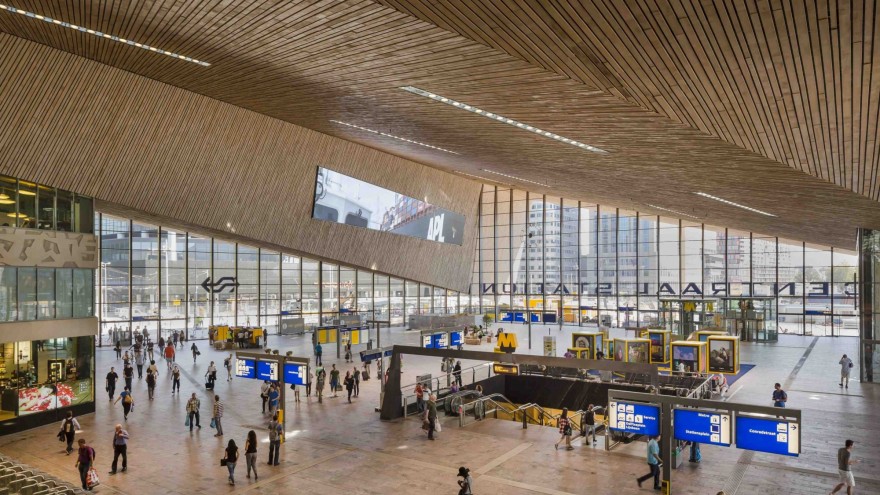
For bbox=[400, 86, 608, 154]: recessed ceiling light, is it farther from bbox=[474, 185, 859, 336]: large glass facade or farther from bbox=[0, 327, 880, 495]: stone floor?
bbox=[474, 185, 859, 336]: large glass facade

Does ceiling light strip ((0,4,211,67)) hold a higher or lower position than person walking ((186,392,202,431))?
higher

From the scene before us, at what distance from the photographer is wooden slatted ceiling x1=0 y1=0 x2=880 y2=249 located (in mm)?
6137

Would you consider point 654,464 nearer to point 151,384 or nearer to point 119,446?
point 119,446

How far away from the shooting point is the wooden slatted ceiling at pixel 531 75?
6137 mm

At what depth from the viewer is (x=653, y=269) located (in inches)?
1751

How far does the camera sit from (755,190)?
15.4m

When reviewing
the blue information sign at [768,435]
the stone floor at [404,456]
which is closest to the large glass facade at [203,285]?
the stone floor at [404,456]

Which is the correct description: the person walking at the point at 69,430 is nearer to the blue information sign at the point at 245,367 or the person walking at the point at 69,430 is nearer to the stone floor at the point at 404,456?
the stone floor at the point at 404,456

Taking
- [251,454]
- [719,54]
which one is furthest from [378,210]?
[719,54]

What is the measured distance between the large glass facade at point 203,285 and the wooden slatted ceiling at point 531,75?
22.8 meters

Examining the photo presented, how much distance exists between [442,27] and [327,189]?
2055 centimetres

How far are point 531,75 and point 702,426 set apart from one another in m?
7.98

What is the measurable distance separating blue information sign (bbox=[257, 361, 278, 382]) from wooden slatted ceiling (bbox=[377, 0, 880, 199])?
12.1m

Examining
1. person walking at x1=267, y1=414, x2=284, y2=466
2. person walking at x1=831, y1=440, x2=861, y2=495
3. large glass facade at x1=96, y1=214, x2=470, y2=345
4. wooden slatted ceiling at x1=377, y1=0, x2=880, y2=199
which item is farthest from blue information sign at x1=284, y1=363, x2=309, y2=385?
large glass facade at x1=96, y1=214, x2=470, y2=345
